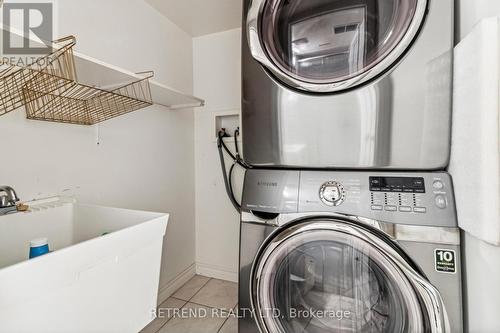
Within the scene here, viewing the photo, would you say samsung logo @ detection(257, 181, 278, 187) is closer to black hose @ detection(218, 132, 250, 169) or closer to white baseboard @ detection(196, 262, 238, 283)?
black hose @ detection(218, 132, 250, 169)

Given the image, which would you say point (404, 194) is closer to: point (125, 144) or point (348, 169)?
point (348, 169)

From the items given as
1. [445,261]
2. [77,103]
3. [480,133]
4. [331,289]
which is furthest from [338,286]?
[77,103]

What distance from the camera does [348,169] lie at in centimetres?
93

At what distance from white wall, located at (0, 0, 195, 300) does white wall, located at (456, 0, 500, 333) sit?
166cm

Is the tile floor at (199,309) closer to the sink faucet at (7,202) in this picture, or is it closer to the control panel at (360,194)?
the control panel at (360,194)

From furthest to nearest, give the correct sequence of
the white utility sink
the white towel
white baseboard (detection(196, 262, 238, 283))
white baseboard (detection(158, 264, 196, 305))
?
white baseboard (detection(196, 262, 238, 283))
white baseboard (detection(158, 264, 196, 305))
the white towel
the white utility sink

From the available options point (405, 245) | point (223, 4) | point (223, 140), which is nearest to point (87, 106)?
point (223, 140)

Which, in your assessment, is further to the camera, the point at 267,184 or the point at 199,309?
A: the point at 199,309

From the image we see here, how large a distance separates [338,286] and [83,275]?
35.2 inches

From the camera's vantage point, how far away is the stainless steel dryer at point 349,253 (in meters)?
0.76

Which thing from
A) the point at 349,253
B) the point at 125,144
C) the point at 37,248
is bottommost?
the point at 349,253

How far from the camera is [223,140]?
1994mm

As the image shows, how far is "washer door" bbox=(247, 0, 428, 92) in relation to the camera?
0.86 meters

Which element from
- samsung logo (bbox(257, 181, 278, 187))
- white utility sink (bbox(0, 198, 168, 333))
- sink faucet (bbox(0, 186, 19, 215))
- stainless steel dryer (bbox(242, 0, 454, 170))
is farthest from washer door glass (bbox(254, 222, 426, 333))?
sink faucet (bbox(0, 186, 19, 215))
